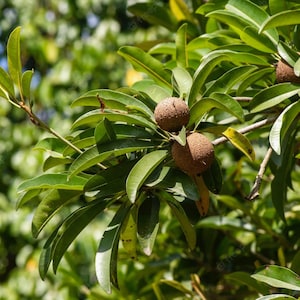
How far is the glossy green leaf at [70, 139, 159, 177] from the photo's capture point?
2.93 feet

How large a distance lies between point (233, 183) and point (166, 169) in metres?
0.63

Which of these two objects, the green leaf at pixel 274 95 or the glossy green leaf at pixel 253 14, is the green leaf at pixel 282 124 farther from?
the glossy green leaf at pixel 253 14

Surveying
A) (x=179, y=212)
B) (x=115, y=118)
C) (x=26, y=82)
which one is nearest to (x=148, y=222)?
(x=179, y=212)

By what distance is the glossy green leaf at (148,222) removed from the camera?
926 millimetres

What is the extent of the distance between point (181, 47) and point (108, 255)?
A: 1.16ft

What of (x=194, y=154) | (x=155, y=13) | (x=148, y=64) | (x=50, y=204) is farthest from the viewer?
(x=155, y=13)

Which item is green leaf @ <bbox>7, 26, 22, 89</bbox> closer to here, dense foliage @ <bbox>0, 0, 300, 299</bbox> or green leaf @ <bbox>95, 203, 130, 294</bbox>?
dense foliage @ <bbox>0, 0, 300, 299</bbox>

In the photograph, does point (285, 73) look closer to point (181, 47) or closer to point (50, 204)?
point (181, 47)

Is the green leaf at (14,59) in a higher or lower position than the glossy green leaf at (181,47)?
higher

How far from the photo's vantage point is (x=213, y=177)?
3.20 feet

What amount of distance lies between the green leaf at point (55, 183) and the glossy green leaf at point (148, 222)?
0.09 m

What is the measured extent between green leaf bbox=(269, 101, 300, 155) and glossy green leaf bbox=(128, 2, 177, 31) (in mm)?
633

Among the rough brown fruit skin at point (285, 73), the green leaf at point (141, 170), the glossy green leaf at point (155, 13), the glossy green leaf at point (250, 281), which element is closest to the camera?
the green leaf at point (141, 170)

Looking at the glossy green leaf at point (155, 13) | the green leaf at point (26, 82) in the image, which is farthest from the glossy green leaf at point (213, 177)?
the glossy green leaf at point (155, 13)
